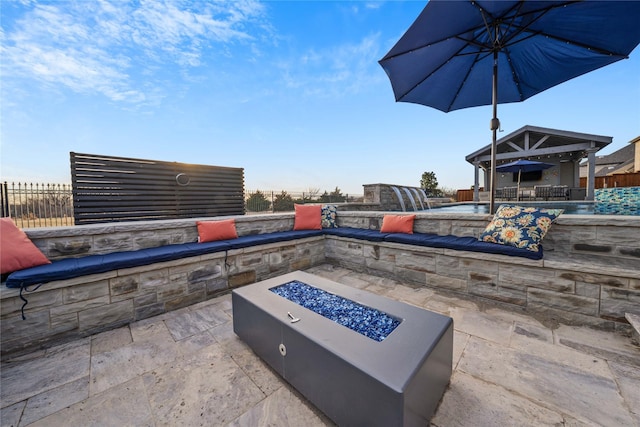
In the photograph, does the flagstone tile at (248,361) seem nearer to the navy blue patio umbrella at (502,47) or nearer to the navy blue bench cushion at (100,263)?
the navy blue bench cushion at (100,263)

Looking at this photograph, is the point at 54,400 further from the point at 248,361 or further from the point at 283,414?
the point at 283,414

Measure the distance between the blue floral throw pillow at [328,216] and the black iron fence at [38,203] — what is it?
4649 mm

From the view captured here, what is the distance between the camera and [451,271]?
2.66 meters

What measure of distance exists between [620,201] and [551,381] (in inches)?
130

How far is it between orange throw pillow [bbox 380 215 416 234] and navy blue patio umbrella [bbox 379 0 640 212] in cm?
107

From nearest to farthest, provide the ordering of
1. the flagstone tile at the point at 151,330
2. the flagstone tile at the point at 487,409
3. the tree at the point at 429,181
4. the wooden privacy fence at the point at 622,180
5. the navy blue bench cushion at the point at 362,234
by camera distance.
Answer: the flagstone tile at the point at 487,409, the flagstone tile at the point at 151,330, the navy blue bench cushion at the point at 362,234, the wooden privacy fence at the point at 622,180, the tree at the point at 429,181

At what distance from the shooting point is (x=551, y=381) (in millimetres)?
1339

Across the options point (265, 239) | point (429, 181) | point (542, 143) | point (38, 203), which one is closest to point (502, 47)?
point (265, 239)

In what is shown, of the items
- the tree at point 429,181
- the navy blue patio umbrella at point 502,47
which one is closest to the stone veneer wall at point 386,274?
the navy blue patio umbrella at point 502,47

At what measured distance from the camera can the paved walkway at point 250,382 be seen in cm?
115

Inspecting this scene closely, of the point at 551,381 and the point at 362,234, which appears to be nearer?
the point at 551,381

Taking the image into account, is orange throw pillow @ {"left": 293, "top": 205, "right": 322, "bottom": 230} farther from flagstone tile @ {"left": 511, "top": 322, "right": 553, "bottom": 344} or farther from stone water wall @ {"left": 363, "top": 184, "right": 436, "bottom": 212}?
flagstone tile @ {"left": 511, "top": 322, "right": 553, "bottom": 344}

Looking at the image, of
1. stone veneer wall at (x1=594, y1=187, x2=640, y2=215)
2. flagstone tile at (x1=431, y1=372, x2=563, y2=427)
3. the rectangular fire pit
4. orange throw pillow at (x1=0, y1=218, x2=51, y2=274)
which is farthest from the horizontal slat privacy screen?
stone veneer wall at (x1=594, y1=187, x2=640, y2=215)

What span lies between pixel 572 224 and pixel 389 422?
285cm
